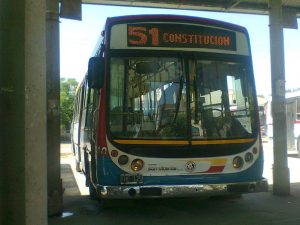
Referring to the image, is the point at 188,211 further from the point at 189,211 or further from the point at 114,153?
the point at 114,153

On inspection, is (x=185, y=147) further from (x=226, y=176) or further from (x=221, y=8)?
(x=221, y=8)

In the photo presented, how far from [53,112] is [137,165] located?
189cm

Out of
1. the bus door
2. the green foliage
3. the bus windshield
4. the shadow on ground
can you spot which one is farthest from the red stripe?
the green foliage

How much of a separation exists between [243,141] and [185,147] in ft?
3.50

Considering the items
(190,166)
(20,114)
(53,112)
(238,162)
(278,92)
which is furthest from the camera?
(278,92)

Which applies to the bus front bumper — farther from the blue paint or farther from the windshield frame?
the windshield frame

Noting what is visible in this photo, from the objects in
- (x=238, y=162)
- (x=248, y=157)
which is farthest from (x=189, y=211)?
(x=248, y=157)

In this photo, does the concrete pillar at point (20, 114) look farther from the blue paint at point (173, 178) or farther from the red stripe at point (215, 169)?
the red stripe at point (215, 169)

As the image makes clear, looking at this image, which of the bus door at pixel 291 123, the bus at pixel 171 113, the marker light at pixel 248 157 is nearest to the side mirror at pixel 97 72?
the bus at pixel 171 113

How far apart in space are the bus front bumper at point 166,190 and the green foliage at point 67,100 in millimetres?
44809

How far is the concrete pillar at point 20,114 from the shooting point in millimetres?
3625

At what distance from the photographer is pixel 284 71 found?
412 inches

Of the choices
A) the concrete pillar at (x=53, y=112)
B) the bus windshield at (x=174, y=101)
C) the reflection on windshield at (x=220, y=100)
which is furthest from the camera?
the concrete pillar at (x=53, y=112)

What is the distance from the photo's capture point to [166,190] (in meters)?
7.27
